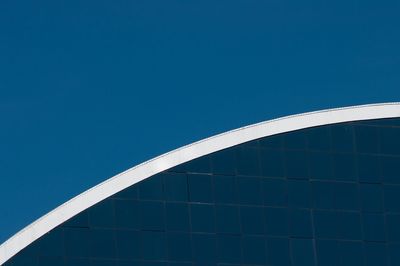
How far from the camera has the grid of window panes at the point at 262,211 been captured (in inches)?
2601

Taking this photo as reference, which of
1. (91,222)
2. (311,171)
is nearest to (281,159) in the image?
(311,171)

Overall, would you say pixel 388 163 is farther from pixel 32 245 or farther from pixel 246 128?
pixel 32 245

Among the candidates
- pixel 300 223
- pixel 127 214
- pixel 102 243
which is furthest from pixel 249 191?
pixel 102 243

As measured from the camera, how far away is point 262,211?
67.6 metres

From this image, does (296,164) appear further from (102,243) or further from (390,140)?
(102,243)

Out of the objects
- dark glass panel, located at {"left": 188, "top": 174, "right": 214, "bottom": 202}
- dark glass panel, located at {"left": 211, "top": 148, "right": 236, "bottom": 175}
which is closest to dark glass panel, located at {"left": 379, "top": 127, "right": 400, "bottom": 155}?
dark glass panel, located at {"left": 211, "top": 148, "right": 236, "bottom": 175}

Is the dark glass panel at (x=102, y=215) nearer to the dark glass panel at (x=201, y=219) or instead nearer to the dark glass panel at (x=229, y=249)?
the dark glass panel at (x=201, y=219)

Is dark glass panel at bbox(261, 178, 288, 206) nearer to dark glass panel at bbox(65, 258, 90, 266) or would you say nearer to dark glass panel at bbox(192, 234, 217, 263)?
dark glass panel at bbox(192, 234, 217, 263)

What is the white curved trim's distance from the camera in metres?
65.5

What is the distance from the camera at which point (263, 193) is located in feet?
222

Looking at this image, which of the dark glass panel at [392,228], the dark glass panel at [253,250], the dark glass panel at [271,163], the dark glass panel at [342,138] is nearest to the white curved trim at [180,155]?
the dark glass panel at [342,138]

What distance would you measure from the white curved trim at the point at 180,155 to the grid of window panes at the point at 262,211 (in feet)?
0.76

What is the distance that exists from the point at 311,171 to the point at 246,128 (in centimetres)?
275

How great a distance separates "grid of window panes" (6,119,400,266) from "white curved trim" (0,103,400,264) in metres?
0.23
